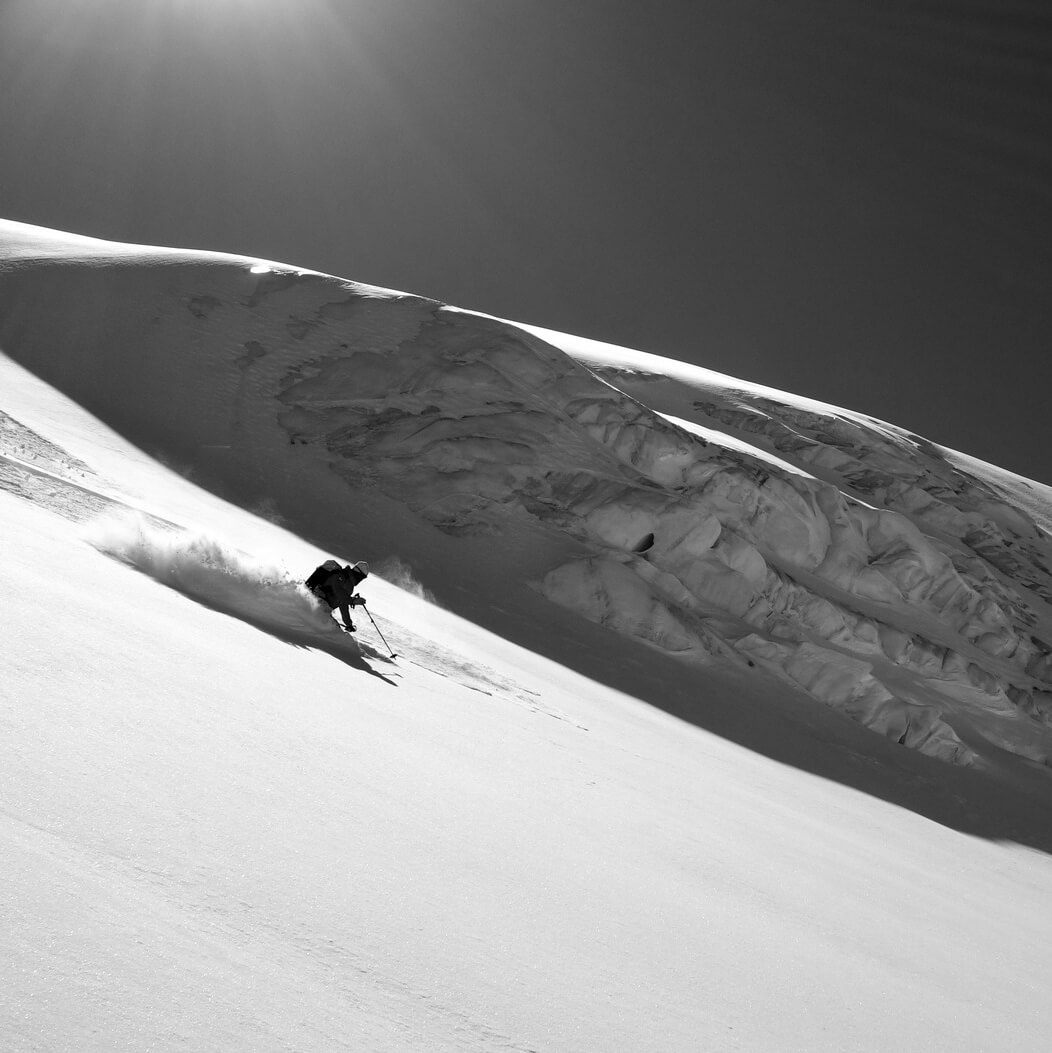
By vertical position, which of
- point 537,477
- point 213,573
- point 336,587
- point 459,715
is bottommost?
point 459,715

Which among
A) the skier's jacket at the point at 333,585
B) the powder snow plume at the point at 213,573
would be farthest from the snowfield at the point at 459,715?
the skier's jacket at the point at 333,585

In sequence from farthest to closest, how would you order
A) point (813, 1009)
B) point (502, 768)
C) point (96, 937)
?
point (502, 768)
point (813, 1009)
point (96, 937)

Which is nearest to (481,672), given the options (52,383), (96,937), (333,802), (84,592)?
(84,592)

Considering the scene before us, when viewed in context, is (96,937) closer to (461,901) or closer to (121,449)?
(461,901)

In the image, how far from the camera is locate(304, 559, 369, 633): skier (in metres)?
9.11

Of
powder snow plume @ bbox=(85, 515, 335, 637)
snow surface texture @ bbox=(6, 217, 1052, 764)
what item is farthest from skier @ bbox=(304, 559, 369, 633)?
snow surface texture @ bbox=(6, 217, 1052, 764)

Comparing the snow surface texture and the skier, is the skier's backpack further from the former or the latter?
the snow surface texture

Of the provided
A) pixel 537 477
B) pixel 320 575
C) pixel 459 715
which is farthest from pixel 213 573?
pixel 537 477

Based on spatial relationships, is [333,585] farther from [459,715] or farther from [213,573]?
[459,715]

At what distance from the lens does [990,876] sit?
1268cm

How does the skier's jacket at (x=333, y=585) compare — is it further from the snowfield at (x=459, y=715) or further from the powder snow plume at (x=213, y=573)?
the snowfield at (x=459, y=715)

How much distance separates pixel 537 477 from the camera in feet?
82.7

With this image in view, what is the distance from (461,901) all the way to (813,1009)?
5.14 ft

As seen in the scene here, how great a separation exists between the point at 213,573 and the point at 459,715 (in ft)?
8.56
